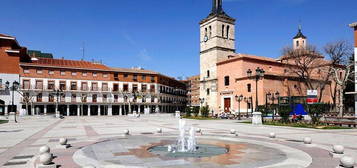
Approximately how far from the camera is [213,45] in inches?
1895

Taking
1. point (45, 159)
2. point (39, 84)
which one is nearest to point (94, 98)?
point (39, 84)

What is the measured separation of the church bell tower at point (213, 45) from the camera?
48.0m

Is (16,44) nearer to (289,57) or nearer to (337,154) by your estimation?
(289,57)

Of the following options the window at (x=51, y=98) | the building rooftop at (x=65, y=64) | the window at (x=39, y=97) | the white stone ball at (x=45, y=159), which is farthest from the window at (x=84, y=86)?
the white stone ball at (x=45, y=159)

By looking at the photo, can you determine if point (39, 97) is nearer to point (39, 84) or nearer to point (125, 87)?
point (39, 84)

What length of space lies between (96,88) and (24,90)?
13013 millimetres

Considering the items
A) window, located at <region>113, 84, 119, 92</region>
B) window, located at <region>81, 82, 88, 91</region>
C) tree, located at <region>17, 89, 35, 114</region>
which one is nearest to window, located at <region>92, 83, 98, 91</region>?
window, located at <region>81, 82, 88, 91</region>

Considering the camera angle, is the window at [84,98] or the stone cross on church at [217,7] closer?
the stone cross on church at [217,7]

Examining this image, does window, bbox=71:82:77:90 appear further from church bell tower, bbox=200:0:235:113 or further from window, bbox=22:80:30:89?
church bell tower, bbox=200:0:235:113

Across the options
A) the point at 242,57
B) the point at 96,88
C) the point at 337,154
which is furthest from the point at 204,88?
the point at 337,154

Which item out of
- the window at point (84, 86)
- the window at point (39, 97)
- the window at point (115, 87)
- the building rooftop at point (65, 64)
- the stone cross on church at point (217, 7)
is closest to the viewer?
the window at point (39, 97)

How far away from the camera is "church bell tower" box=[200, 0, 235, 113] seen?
48.0 meters

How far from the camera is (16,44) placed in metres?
48.1

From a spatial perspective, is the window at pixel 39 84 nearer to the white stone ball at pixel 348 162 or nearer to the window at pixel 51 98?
the window at pixel 51 98
